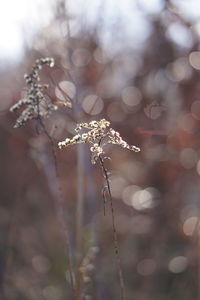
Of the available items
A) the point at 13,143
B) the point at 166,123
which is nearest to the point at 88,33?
the point at 166,123

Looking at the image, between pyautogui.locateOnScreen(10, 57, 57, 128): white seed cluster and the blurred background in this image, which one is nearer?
pyautogui.locateOnScreen(10, 57, 57, 128): white seed cluster

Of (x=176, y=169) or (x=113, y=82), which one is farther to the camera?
(x=113, y=82)

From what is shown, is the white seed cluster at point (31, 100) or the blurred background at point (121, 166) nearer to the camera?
the white seed cluster at point (31, 100)

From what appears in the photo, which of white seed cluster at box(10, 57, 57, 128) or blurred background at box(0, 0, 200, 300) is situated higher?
blurred background at box(0, 0, 200, 300)

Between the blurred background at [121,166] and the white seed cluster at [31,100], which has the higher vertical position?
the blurred background at [121,166]

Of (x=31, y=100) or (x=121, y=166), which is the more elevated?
(x=121, y=166)

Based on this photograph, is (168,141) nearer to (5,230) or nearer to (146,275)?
(146,275)

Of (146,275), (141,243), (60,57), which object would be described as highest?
(60,57)

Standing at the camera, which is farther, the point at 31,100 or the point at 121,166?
the point at 121,166
